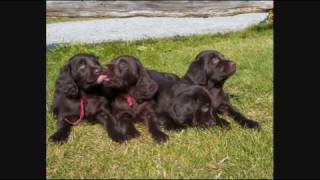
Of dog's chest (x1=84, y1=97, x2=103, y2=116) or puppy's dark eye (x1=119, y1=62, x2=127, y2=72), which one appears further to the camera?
dog's chest (x1=84, y1=97, x2=103, y2=116)

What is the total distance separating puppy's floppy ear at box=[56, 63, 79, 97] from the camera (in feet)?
19.9

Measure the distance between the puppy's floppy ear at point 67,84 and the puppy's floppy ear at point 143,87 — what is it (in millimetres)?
674

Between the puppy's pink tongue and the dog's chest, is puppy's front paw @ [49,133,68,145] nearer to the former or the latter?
the dog's chest

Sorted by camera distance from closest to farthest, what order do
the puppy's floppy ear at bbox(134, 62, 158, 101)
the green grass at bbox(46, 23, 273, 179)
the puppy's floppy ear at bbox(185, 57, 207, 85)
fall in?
the green grass at bbox(46, 23, 273, 179) → the puppy's floppy ear at bbox(134, 62, 158, 101) → the puppy's floppy ear at bbox(185, 57, 207, 85)

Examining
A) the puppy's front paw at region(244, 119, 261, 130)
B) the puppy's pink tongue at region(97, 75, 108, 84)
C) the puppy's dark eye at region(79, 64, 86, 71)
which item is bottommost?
the puppy's front paw at region(244, 119, 261, 130)

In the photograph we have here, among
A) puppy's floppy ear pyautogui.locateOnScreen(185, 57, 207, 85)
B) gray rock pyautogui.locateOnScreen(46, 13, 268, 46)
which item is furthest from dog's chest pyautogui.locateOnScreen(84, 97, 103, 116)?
gray rock pyautogui.locateOnScreen(46, 13, 268, 46)

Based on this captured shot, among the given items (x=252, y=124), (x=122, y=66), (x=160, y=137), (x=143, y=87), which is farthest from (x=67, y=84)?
(x=252, y=124)

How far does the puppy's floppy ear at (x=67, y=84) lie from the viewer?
6.07 meters

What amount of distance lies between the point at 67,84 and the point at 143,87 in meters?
0.84

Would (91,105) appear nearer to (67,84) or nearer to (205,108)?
(67,84)

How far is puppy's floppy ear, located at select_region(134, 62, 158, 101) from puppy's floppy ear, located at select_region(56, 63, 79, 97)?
67cm

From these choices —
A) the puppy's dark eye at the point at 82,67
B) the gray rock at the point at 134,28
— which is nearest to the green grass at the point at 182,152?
the puppy's dark eye at the point at 82,67

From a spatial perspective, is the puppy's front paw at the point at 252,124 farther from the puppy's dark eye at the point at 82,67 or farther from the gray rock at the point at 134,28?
the gray rock at the point at 134,28

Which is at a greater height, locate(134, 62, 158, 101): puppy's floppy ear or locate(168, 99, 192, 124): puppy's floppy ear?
locate(134, 62, 158, 101): puppy's floppy ear
